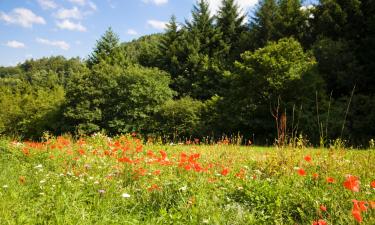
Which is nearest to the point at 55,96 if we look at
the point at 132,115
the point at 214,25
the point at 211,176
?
the point at 132,115

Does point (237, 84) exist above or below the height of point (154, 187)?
above

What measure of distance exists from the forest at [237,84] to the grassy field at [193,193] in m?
7.88

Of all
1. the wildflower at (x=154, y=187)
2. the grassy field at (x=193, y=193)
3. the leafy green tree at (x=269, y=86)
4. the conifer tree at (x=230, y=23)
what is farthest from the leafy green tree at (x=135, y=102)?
the wildflower at (x=154, y=187)

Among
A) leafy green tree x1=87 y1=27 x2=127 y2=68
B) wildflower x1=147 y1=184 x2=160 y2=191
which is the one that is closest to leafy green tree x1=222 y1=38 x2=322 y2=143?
wildflower x1=147 y1=184 x2=160 y2=191

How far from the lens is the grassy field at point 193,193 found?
375 centimetres

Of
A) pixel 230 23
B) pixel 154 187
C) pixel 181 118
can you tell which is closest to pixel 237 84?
pixel 181 118

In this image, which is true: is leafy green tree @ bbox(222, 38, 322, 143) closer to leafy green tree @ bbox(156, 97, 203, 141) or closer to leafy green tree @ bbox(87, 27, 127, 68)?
leafy green tree @ bbox(156, 97, 203, 141)

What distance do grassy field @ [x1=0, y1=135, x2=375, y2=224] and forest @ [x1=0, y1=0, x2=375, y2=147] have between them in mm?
7883

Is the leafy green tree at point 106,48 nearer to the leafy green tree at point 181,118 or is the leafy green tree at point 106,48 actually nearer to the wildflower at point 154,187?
the leafy green tree at point 181,118

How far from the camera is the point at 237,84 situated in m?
21.9

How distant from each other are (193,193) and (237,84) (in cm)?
1792

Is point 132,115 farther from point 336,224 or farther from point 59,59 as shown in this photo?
point 59,59

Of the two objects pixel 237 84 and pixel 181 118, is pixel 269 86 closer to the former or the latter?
pixel 237 84

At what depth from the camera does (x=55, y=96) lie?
119 ft
